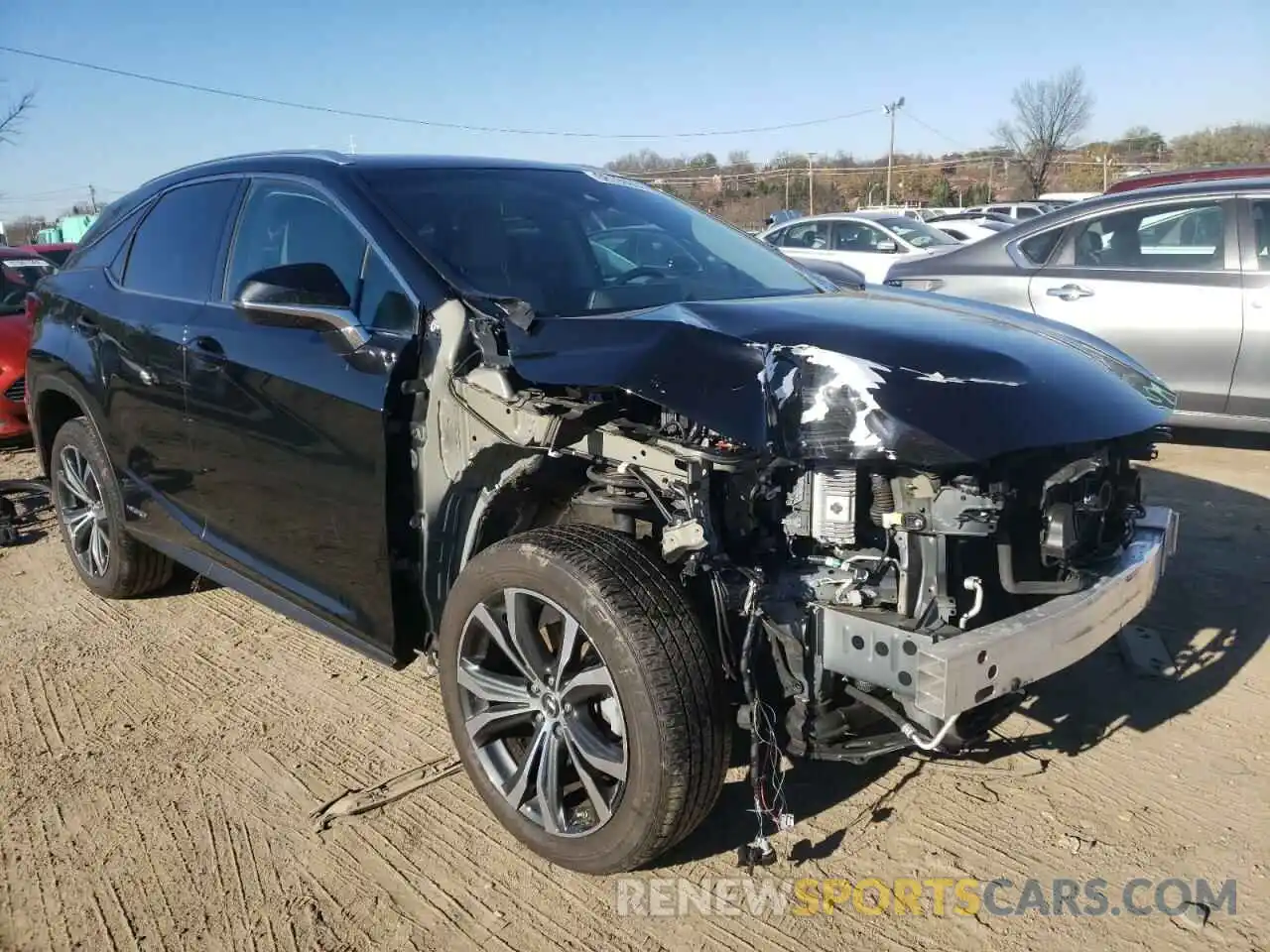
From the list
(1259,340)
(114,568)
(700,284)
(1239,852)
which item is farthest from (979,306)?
(114,568)

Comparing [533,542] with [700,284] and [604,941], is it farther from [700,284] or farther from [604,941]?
[700,284]

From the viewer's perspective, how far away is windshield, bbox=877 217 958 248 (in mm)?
13812

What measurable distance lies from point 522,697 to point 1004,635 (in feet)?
4.09

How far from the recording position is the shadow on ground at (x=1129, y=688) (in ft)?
9.58

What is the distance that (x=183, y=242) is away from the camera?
3.99 meters

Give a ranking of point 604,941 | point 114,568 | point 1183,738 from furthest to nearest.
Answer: point 114,568 → point 1183,738 → point 604,941

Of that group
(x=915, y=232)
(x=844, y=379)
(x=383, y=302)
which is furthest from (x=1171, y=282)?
(x=915, y=232)

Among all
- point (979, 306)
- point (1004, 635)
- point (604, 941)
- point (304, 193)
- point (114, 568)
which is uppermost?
point (304, 193)

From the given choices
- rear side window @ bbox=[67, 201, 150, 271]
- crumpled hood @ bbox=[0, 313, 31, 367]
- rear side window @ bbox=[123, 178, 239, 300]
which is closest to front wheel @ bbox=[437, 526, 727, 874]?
rear side window @ bbox=[123, 178, 239, 300]

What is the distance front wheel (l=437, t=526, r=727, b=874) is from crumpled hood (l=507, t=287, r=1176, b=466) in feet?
1.49

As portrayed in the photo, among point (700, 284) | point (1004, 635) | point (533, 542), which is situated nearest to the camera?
point (1004, 635)

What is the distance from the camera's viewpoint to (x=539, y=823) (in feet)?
8.88

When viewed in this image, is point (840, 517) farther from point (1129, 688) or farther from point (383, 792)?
point (1129, 688)

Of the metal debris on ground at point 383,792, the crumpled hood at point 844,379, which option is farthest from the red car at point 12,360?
the crumpled hood at point 844,379
